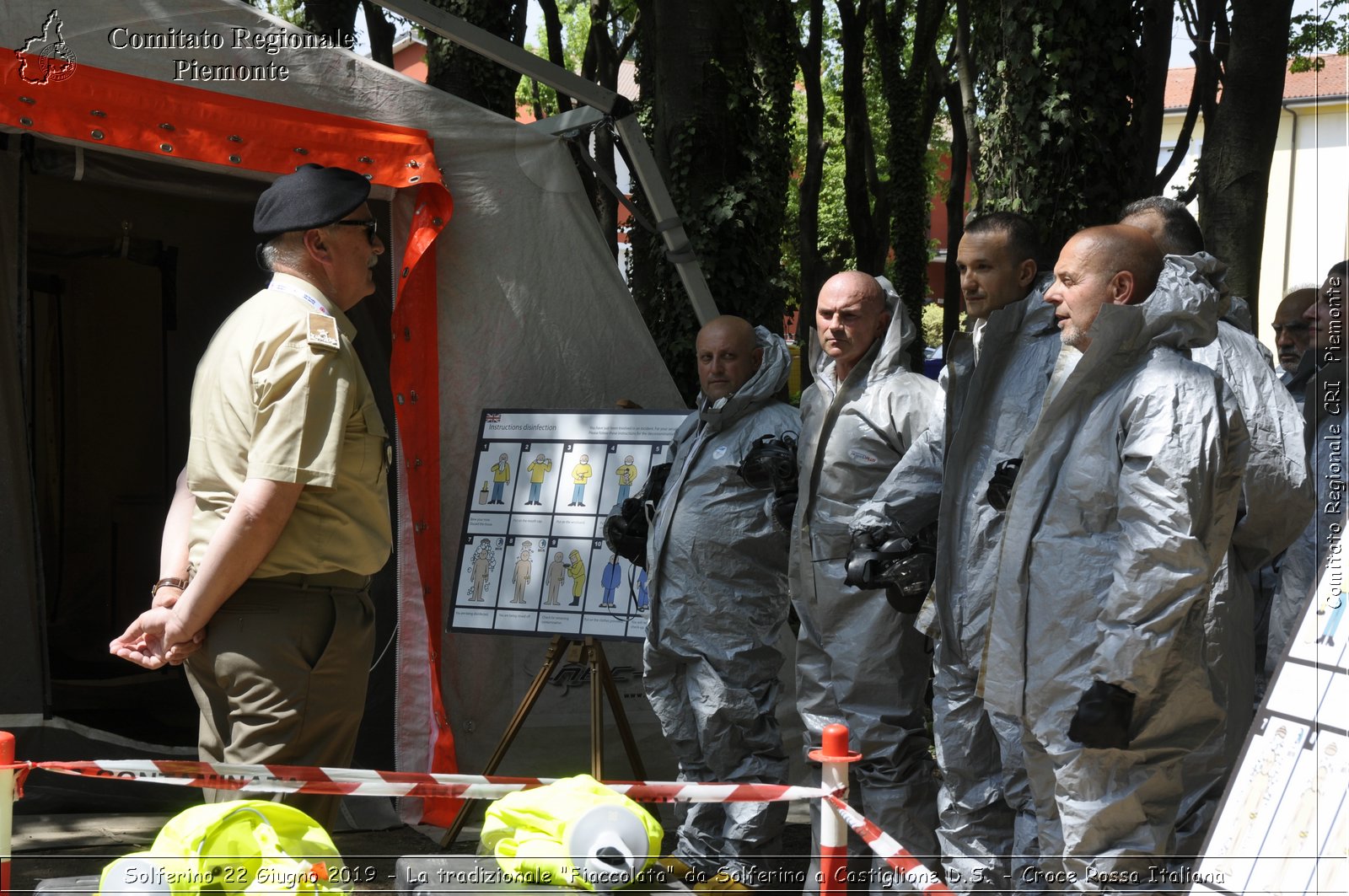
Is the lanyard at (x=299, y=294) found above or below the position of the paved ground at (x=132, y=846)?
above

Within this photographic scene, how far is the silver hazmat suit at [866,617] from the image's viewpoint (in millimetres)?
3979

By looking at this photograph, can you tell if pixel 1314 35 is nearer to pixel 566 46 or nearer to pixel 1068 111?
pixel 1068 111

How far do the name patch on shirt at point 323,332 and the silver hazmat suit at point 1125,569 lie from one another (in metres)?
1.59

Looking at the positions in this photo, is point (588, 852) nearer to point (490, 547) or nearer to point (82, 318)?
point (490, 547)

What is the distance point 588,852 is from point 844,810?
0.59 meters

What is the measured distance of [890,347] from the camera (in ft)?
13.6

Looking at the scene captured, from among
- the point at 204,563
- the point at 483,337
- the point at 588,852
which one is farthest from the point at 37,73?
the point at 588,852

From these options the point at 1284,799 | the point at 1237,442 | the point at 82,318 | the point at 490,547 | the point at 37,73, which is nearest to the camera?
the point at 1284,799

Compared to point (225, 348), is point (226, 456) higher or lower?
lower

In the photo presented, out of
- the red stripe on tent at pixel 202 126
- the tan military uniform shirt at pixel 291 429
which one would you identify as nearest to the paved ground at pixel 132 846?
the tan military uniform shirt at pixel 291 429

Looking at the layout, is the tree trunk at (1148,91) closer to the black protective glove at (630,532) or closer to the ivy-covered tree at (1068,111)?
the ivy-covered tree at (1068,111)

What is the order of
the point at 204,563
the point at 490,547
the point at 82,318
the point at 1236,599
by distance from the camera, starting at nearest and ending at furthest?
1. the point at 204,563
2. the point at 1236,599
3. the point at 490,547
4. the point at 82,318

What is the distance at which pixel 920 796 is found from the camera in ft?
13.3

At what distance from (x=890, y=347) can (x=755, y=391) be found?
0.57 meters
